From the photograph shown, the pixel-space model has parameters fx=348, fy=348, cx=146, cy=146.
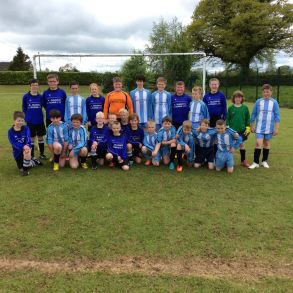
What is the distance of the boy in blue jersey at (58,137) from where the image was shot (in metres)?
6.35

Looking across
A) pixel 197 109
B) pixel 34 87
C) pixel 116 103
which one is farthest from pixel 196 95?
pixel 34 87

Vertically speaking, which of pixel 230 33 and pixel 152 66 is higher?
pixel 230 33

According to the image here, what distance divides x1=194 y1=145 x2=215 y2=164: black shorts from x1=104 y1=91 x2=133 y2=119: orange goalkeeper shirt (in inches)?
60.0

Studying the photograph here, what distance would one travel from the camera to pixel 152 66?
80.1 feet

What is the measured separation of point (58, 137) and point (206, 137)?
2.74 m

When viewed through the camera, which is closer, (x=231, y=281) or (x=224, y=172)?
(x=231, y=281)

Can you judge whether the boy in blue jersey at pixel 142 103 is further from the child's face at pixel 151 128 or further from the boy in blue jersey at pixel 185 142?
the boy in blue jersey at pixel 185 142

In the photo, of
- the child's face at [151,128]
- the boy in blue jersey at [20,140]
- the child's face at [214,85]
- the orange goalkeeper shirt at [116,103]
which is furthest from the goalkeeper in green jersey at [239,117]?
the boy in blue jersey at [20,140]

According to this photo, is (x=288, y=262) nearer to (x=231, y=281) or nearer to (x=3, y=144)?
(x=231, y=281)

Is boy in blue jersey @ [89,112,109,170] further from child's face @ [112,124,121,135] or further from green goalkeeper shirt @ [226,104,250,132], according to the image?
green goalkeeper shirt @ [226,104,250,132]

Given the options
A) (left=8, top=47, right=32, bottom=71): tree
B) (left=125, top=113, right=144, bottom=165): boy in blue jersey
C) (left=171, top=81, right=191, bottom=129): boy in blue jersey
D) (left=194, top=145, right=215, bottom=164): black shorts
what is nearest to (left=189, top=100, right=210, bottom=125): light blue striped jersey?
(left=171, top=81, right=191, bottom=129): boy in blue jersey

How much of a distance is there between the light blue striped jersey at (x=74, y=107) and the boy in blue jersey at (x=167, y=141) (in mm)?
1579

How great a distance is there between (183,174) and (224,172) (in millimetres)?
786

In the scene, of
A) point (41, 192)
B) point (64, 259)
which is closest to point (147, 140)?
point (41, 192)
